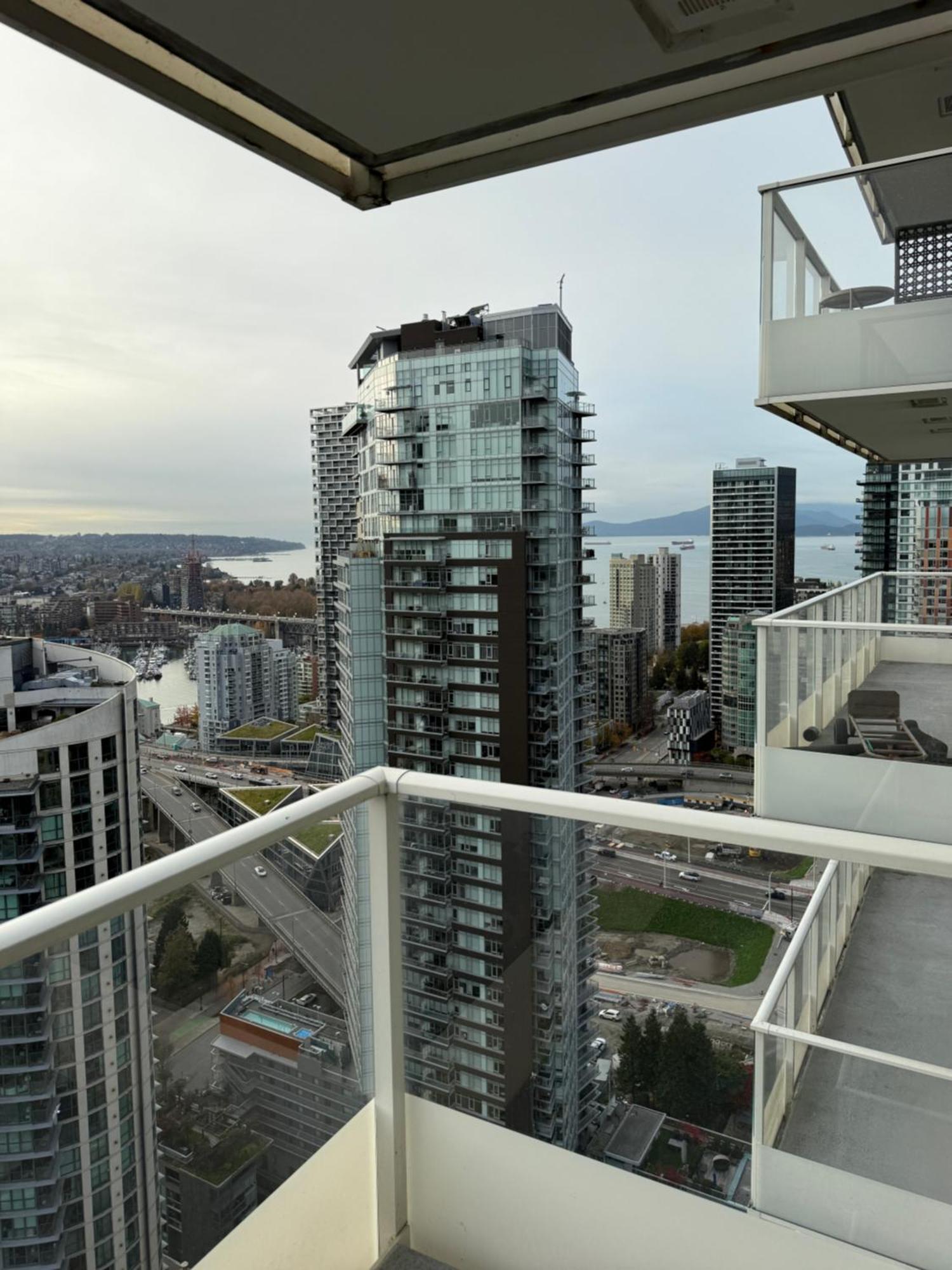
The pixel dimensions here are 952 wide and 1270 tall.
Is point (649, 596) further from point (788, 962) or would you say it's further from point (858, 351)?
point (788, 962)

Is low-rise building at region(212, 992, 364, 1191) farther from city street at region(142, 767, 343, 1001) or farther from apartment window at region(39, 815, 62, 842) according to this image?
apartment window at region(39, 815, 62, 842)

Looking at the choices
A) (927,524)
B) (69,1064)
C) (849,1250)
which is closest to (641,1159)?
(849,1250)

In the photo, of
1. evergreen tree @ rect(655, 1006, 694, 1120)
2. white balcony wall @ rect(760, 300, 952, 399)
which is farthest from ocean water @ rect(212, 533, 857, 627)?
evergreen tree @ rect(655, 1006, 694, 1120)

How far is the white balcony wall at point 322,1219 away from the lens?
107 cm

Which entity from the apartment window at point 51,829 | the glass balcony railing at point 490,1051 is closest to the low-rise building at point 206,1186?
the glass balcony railing at point 490,1051

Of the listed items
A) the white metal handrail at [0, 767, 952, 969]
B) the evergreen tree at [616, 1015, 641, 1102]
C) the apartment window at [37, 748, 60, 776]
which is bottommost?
the apartment window at [37, 748, 60, 776]

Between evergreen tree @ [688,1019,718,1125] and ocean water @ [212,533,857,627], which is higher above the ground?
ocean water @ [212,533,857,627]

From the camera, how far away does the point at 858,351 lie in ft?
13.1

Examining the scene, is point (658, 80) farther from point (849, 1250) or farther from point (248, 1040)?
point (849, 1250)

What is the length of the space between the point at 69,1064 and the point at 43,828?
15.8 ft

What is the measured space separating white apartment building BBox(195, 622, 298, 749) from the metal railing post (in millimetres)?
6761

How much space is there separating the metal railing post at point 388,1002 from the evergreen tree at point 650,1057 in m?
0.39

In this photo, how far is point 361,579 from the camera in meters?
13.5

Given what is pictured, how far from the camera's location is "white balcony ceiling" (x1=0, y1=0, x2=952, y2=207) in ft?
2.52
